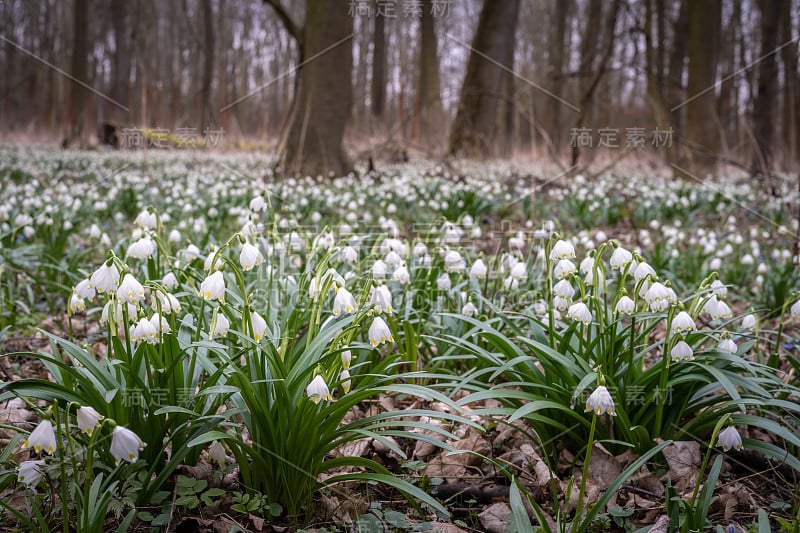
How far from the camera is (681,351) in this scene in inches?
83.6

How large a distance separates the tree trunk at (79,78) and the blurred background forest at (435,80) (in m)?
0.05

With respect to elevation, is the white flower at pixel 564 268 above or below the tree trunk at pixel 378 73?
below

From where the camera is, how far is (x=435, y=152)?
10.6 metres

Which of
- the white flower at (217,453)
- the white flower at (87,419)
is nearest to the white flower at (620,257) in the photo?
the white flower at (217,453)

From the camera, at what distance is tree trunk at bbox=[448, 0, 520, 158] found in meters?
11.4

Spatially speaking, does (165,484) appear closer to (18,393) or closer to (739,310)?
(18,393)

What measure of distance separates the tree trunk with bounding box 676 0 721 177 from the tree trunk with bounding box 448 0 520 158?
3280mm

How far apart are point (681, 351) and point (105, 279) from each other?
6.03 feet

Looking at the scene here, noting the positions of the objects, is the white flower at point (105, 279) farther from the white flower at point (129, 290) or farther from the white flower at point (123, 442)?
the white flower at point (123, 442)

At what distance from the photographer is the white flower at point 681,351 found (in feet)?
6.95

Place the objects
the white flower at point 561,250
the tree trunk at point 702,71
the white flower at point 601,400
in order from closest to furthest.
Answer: the white flower at point 601,400 < the white flower at point 561,250 < the tree trunk at point 702,71

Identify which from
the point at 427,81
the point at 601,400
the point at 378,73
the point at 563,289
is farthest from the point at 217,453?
the point at 378,73

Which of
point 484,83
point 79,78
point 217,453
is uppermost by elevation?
point 79,78

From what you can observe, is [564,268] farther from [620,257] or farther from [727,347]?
[727,347]
